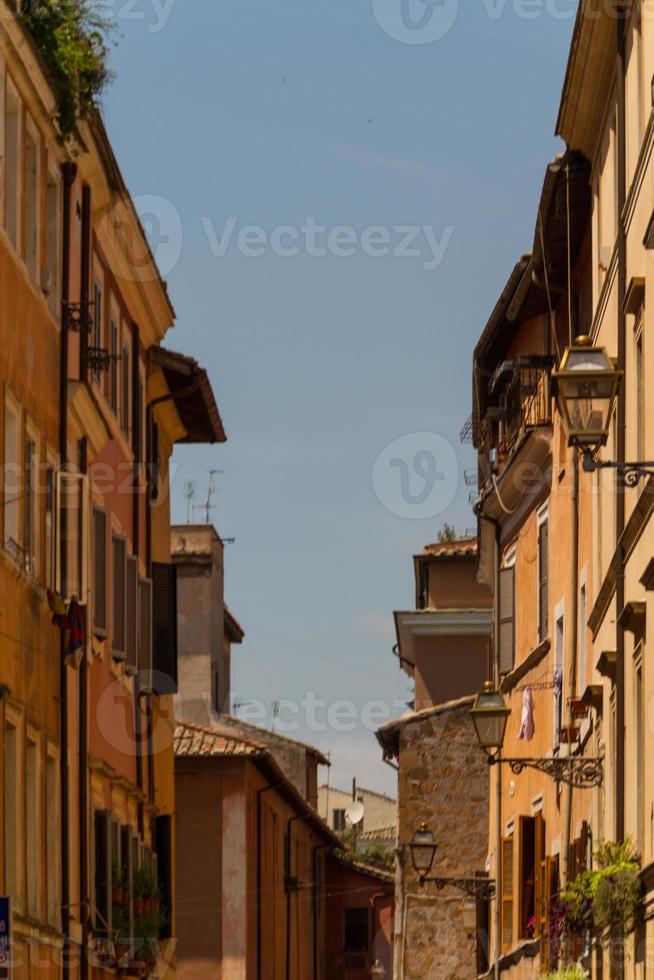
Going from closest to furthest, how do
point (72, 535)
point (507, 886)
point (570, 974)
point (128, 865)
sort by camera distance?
point (570, 974), point (72, 535), point (128, 865), point (507, 886)

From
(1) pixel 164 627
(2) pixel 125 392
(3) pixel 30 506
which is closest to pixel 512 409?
(1) pixel 164 627

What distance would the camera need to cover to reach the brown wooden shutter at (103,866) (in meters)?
24.7

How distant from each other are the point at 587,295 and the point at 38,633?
8.39 m

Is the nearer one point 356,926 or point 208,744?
point 208,744

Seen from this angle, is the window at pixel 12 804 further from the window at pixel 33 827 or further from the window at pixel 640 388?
the window at pixel 640 388

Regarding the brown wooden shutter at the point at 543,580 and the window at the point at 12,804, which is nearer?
the window at the point at 12,804

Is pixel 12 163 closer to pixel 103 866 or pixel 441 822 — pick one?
pixel 103 866

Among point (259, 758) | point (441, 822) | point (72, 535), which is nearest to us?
point (72, 535)

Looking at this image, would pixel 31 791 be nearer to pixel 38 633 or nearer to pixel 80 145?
pixel 38 633

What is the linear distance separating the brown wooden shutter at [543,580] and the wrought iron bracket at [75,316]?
8934 mm

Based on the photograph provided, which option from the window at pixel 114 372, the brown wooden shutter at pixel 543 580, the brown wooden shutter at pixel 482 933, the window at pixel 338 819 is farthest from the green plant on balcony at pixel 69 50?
the window at pixel 338 819

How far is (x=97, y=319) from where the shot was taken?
25359mm

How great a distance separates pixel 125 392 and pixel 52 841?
8.41m

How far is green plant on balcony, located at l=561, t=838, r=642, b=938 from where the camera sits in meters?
17.2
